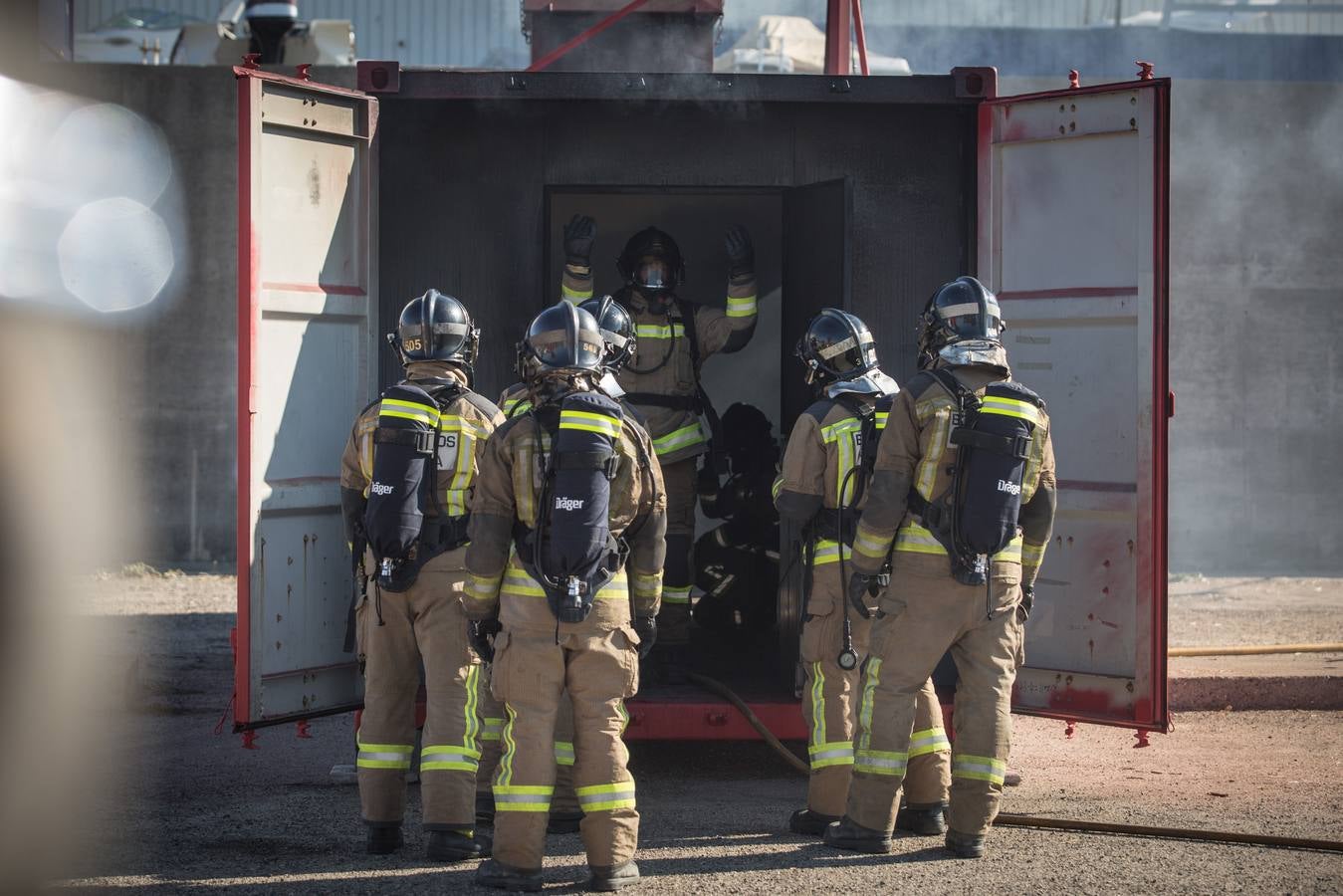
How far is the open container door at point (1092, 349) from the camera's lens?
19.2 ft

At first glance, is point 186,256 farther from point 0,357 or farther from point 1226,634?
point 1226,634

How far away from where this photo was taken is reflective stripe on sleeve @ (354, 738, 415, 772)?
200 inches

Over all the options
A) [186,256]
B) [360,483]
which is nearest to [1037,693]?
[360,483]

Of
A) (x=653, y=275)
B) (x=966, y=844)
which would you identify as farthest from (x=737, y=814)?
(x=653, y=275)

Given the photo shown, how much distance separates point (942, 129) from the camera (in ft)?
22.8

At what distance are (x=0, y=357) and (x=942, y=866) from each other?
12028mm

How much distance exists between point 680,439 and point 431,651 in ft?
7.61

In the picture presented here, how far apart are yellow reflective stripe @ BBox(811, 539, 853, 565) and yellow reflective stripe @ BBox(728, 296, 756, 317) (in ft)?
6.38

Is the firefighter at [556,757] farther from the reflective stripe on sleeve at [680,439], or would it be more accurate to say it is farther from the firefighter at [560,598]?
the reflective stripe on sleeve at [680,439]

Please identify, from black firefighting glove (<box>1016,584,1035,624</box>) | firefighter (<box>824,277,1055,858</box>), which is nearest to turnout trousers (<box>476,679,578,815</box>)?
firefighter (<box>824,277,1055,858</box>)

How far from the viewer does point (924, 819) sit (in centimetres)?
540

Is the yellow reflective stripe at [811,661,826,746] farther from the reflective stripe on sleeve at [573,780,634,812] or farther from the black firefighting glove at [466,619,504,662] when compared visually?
the black firefighting glove at [466,619,504,662]

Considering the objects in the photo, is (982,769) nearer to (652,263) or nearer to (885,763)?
(885,763)

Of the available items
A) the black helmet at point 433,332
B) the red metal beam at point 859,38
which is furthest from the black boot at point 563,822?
the red metal beam at point 859,38
